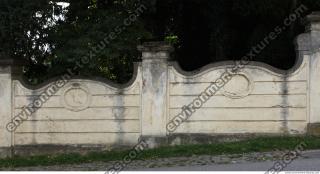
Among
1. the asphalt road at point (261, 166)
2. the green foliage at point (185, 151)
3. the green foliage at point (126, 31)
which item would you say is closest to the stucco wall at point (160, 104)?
the green foliage at point (185, 151)

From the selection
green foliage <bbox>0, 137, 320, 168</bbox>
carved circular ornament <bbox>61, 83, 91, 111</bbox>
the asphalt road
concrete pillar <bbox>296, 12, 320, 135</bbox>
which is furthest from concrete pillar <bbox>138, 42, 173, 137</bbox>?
concrete pillar <bbox>296, 12, 320, 135</bbox>

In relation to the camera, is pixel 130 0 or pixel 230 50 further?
pixel 230 50

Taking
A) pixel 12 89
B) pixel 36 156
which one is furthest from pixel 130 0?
pixel 36 156

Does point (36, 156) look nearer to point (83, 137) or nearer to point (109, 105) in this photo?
point (83, 137)

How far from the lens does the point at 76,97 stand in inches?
504

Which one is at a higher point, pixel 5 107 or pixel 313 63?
pixel 313 63

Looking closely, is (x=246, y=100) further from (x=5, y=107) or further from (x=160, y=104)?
(x=5, y=107)

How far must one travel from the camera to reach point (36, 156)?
1270 centimetres

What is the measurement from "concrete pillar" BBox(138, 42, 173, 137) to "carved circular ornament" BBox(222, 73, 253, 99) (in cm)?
143

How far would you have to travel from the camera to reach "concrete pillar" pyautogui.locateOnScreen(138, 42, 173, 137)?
41.0ft

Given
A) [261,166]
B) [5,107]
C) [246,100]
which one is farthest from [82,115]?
[261,166]

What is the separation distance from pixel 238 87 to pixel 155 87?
1.92 metres

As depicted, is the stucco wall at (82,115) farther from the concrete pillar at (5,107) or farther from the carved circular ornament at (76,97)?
the concrete pillar at (5,107)

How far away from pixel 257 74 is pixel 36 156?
5522 millimetres
